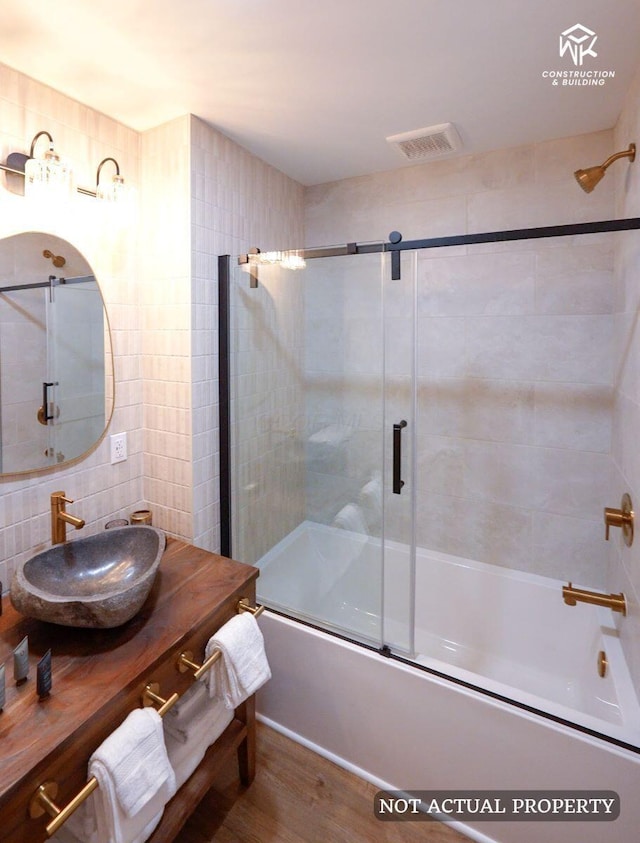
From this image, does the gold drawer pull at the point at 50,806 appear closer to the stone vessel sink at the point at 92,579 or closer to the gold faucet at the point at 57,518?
the stone vessel sink at the point at 92,579

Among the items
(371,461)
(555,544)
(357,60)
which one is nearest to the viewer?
(357,60)

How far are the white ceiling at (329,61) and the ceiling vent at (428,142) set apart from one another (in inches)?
1.9

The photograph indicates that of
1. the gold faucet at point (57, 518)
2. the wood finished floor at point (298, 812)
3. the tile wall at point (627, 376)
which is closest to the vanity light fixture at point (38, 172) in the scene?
the gold faucet at point (57, 518)

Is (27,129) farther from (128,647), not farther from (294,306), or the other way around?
(128,647)

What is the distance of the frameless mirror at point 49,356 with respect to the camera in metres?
1.40

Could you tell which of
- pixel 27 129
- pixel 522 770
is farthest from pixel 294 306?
pixel 522 770

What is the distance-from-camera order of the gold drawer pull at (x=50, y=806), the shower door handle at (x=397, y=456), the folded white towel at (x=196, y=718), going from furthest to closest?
the shower door handle at (x=397, y=456), the folded white towel at (x=196, y=718), the gold drawer pull at (x=50, y=806)

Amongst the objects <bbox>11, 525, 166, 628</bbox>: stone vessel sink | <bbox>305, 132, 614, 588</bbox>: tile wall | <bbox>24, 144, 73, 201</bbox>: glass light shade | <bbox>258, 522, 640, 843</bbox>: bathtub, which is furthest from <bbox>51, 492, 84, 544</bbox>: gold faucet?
<bbox>305, 132, 614, 588</bbox>: tile wall

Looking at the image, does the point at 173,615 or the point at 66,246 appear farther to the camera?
the point at 66,246

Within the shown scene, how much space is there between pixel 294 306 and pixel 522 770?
1966 mm

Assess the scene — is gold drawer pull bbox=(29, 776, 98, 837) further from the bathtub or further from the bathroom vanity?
the bathtub

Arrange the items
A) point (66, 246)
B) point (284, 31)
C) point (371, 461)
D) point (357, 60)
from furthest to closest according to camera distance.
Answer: point (371, 461) < point (66, 246) < point (357, 60) < point (284, 31)

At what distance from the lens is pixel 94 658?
1085 mm

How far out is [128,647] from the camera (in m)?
1.12
